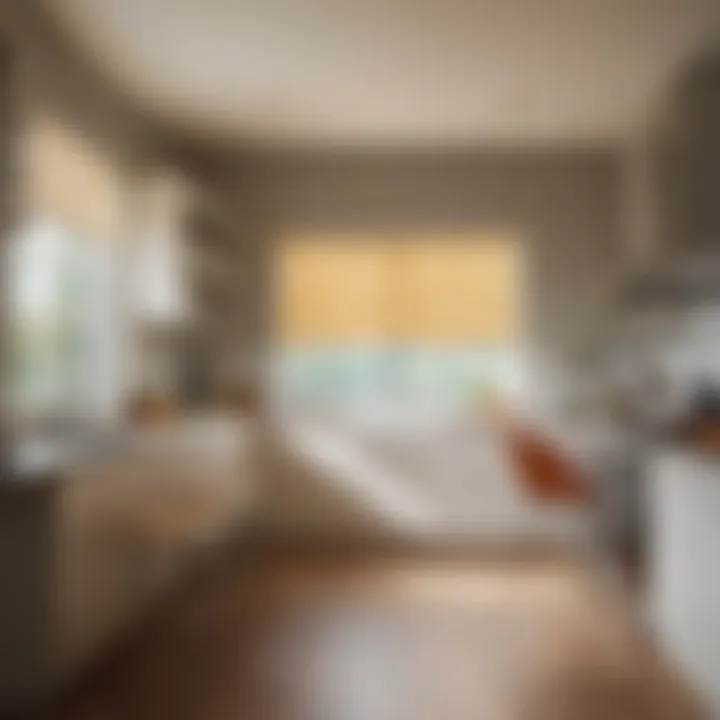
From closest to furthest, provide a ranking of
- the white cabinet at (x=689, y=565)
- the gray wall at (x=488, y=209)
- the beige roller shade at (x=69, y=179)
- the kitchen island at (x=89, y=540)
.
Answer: the white cabinet at (x=689, y=565)
the kitchen island at (x=89, y=540)
the beige roller shade at (x=69, y=179)
the gray wall at (x=488, y=209)

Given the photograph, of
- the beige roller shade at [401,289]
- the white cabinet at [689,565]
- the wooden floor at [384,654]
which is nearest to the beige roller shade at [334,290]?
the beige roller shade at [401,289]

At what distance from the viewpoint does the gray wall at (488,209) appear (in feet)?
20.3

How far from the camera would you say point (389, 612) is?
4.32 metres

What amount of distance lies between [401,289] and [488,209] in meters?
0.72

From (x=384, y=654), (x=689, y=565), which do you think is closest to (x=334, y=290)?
(x=384, y=654)

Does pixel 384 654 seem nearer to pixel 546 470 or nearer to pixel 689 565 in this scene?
pixel 689 565

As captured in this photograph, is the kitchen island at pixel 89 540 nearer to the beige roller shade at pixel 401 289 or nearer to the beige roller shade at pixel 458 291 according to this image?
the beige roller shade at pixel 401 289

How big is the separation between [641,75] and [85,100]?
2537mm

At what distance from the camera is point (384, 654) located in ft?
12.0

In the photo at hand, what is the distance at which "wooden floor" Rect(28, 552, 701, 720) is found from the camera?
122 inches

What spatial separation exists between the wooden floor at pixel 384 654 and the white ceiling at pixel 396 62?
235cm

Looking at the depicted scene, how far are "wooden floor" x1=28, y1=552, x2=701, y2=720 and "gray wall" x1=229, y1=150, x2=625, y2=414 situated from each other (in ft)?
5.59

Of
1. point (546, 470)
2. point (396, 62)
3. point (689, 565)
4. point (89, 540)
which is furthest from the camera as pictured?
point (546, 470)

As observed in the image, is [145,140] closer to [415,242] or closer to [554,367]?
[415,242]
